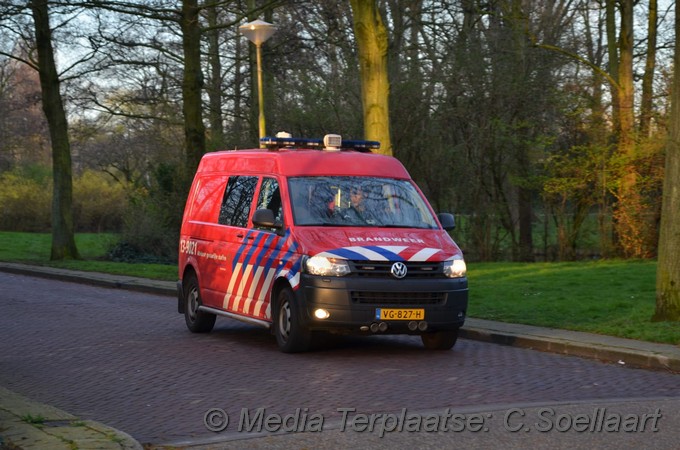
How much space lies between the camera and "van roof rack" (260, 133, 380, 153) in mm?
13375

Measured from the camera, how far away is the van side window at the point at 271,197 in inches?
491

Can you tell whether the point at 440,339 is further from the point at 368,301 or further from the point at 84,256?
the point at 84,256

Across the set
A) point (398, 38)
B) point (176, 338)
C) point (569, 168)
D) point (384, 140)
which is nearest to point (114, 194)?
point (398, 38)

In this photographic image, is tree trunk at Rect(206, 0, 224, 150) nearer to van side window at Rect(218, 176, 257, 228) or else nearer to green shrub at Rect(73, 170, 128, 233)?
green shrub at Rect(73, 170, 128, 233)

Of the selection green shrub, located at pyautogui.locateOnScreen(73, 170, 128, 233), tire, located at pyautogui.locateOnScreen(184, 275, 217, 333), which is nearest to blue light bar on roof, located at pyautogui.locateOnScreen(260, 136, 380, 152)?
tire, located at pyautogui.locateOnScreen(184, 275, 217, 333)

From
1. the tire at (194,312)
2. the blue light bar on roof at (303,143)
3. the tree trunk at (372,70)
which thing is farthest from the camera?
the tree trunk at (372,70)

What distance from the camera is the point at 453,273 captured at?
11.8 m

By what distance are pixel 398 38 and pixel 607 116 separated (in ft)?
29.0

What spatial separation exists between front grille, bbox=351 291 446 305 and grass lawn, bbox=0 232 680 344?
7.91 ft

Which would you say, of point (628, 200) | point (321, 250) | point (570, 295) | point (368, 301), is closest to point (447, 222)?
point (368, 301)

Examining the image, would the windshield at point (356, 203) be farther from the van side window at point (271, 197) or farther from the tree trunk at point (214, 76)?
the tree trunk at point (214, 76)

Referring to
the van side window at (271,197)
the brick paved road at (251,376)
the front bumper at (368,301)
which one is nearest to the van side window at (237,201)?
the van side window at (271,197)

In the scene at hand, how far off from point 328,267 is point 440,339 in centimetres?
177

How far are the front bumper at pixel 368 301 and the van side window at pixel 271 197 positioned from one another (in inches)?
48.6
